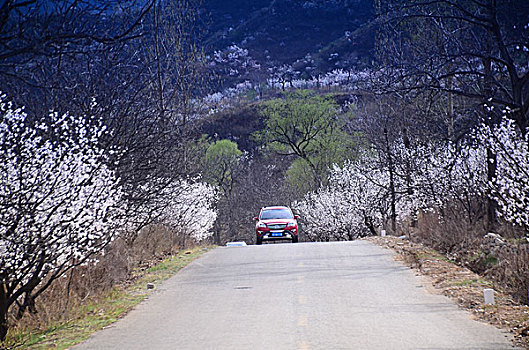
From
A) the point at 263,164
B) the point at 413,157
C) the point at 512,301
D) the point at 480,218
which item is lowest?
the point at 512,301

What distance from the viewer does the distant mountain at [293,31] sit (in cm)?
12544

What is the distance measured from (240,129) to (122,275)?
80345mm

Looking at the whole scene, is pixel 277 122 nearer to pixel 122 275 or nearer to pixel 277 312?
pixel 122 275

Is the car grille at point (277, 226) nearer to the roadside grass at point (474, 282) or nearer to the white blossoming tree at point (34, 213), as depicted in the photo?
the roadside grass at point (474, 282)

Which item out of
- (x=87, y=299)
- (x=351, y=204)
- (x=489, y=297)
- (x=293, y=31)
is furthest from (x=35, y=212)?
(x=293, y=31)

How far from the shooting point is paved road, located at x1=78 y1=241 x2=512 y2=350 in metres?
7.80

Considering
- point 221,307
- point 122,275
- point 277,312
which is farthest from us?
point 122,275

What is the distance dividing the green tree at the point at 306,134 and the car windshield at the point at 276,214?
2066cm

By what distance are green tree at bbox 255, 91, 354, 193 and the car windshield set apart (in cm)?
2066

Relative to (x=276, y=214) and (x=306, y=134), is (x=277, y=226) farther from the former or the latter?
(x=306, y=134)

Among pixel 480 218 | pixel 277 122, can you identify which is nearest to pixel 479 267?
pixel 480 218

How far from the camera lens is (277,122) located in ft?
184

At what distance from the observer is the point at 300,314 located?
31.3ft

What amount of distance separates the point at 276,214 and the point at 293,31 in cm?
12420
